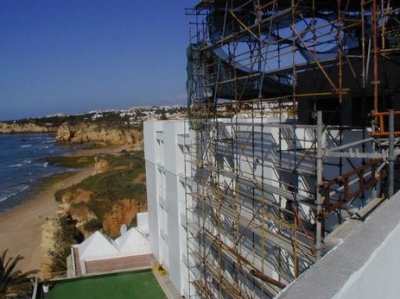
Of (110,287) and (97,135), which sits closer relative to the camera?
(110,287)

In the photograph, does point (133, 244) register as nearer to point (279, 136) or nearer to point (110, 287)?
point (110, 287)

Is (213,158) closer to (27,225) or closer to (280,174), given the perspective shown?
(280,174)

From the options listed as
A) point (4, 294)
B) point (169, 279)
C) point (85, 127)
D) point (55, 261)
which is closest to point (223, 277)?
point (169, 279)

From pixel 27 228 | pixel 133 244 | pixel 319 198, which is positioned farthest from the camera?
pixel 27 228

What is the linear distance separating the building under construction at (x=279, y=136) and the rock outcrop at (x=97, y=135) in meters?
84.7

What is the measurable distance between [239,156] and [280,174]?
206 centimetres

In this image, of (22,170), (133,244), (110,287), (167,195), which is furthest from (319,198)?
(22,170)

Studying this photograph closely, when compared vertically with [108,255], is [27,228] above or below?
below

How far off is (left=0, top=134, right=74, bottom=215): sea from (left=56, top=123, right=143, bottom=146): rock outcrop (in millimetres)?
4755

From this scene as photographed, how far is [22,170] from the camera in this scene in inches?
3004

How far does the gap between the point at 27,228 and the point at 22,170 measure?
4151cm

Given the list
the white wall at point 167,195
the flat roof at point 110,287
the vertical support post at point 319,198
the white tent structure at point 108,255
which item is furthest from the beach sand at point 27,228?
the vertical support post at point 319,198

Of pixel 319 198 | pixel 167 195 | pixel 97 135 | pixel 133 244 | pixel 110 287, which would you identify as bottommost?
pixel 110 287

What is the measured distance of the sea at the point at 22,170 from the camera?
5460cm
